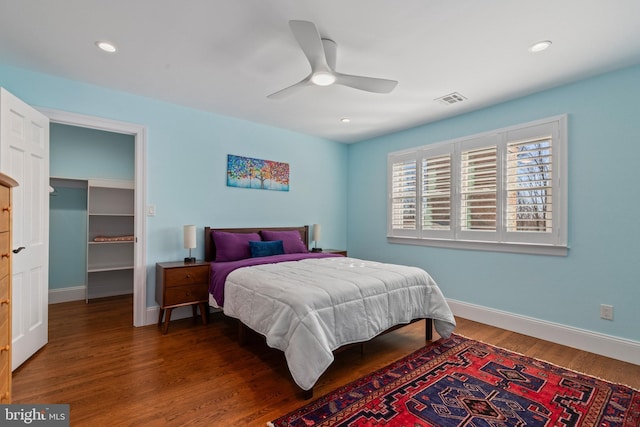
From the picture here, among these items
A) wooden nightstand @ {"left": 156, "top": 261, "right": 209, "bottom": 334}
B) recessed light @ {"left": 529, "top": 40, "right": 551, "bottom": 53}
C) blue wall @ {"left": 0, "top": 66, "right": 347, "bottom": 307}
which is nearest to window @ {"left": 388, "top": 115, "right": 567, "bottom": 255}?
recessed light @ {"left": 529, "top": 40, "right": 551, "bottom": 53}

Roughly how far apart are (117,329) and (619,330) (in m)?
4.91

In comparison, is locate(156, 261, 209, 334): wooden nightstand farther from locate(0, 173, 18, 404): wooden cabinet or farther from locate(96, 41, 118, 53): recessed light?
locate(96, 41, 118, 53): recessed light

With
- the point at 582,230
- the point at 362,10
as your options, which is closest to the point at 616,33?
the point at 582,230

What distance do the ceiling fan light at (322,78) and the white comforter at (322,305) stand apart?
5.30ft

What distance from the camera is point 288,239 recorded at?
4348mm

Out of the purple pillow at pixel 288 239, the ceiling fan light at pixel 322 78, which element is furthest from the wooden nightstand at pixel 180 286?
the ceiling fan light at pixel 322 78

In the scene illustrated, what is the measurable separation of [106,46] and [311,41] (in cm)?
172

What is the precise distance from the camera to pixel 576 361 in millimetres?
2648

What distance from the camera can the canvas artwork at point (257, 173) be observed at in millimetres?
4168

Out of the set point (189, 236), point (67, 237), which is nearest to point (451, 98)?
point (189, 236)

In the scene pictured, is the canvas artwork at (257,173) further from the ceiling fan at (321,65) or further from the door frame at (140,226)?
the ceiling fan at (321,65)

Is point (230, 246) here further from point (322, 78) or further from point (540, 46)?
point (540, 46)

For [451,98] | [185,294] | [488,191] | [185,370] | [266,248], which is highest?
[451,98]

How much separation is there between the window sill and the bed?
1135 mm
